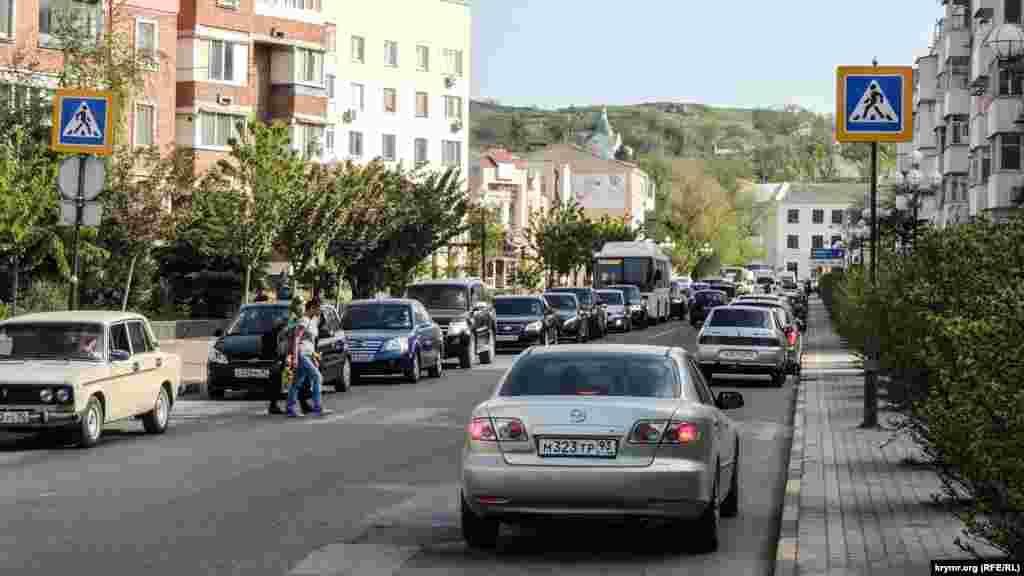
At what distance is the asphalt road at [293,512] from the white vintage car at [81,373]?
36cm

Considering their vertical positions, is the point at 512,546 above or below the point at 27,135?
below

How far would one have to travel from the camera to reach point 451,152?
109 meters

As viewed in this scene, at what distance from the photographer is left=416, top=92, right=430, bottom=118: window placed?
352 feet

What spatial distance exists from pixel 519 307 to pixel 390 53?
192ft

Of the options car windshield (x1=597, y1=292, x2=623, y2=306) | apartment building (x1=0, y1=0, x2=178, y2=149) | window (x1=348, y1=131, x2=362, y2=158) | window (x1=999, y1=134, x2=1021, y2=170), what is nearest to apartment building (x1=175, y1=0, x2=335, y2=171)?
apartment building (x1=0, y1=0, x2=178, y2=149)

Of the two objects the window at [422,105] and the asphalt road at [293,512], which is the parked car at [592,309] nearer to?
the asphalt road at [293,512]

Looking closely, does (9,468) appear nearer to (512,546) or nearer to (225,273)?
(512,546)

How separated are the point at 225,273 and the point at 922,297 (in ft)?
136

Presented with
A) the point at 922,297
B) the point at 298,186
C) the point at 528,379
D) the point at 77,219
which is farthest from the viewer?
the point at 298,186

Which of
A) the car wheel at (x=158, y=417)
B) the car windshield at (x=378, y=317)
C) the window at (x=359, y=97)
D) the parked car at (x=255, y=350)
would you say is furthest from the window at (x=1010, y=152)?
the car wheel at (x=158, y=417)

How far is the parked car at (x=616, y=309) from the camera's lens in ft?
219

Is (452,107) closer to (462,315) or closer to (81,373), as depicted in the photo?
(462,315)

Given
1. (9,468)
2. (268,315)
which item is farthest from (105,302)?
(9,468)

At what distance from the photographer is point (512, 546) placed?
39.5 feet
